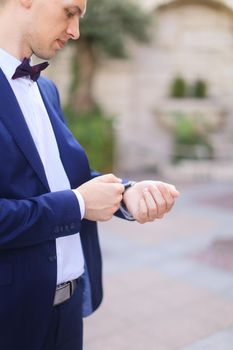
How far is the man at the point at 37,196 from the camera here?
1.57m

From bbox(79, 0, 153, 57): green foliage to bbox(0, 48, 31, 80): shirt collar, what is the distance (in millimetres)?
9645

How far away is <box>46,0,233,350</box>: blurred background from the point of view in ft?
14.0

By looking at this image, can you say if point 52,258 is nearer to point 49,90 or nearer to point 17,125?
point 17,125

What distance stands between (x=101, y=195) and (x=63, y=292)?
1.25ft

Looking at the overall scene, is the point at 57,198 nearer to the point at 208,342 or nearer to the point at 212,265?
the point at 208,342

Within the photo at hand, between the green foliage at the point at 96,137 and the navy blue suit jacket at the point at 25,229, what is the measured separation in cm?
903

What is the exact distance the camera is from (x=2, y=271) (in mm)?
1605

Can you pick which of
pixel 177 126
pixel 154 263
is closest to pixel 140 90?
pixel 177 126

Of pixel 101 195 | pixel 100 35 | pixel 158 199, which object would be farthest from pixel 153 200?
pixel 100 35

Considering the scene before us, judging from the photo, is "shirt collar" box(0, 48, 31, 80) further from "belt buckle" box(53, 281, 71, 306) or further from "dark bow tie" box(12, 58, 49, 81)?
"belt buckle" box(53, 281, 71, 306)

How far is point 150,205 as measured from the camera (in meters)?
1.69

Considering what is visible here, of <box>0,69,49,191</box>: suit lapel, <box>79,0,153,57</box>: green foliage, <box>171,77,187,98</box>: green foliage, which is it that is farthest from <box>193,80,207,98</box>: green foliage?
<box>0,69,49,191</box>: suit lapel

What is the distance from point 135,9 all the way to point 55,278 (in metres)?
10.6

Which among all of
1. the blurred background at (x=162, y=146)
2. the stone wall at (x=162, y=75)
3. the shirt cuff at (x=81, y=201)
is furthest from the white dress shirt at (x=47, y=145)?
the stone wall at (x=162, y=75)
